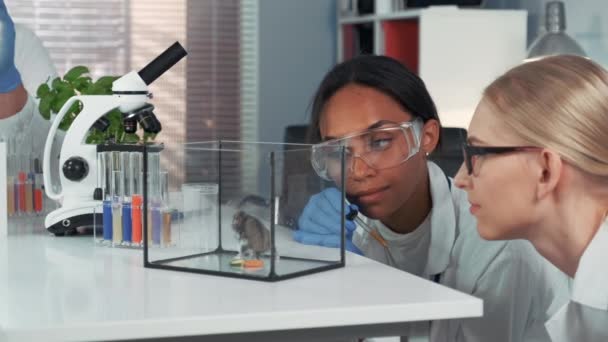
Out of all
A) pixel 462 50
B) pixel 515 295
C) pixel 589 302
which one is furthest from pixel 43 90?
pixel 462 50

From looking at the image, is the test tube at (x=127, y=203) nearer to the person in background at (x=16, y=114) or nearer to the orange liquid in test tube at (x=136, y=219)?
the orange liquid in test tube at (x=136, y=219)

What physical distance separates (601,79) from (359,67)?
73 cm

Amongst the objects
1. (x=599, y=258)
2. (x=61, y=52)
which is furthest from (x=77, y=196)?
(x=61, y=52)

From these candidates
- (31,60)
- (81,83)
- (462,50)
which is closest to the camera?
(81,83)

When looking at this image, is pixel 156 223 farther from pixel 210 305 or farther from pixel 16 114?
pixel 16 114

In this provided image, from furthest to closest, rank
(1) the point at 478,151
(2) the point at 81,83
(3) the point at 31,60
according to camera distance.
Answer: (3) the point at 31,60
(2) the point at 81,83
(1) the point at 478,151

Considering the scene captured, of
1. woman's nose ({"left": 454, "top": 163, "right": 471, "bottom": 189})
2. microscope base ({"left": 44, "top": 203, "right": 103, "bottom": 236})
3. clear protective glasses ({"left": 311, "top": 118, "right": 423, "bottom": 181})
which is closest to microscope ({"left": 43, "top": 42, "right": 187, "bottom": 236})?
microscope base ({"left": 44, "top": 203, "right": 103, "bottom": 236})

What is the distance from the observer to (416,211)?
2.12m

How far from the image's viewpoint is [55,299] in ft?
4.19

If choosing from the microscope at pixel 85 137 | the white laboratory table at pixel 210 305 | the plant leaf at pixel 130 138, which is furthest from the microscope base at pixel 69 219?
the white laboratory table at pixel 210 305

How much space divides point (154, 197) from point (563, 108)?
0.67 m

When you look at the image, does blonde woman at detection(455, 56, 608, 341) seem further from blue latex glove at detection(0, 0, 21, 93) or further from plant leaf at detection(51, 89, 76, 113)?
blue latex glove at detection(0, 0, 21, 93)

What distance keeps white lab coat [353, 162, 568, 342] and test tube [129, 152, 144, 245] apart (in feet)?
1.64

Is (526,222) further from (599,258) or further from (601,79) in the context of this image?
(601,79)
